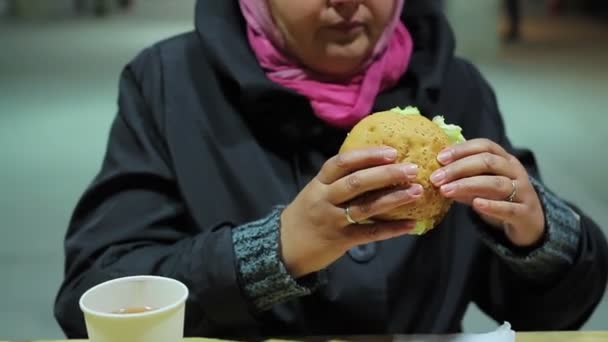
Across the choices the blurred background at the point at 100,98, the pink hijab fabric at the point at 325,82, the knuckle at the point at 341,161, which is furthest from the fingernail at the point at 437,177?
the blurred background at the point at 100,98

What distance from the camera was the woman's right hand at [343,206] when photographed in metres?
0.92

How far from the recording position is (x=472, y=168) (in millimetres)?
972

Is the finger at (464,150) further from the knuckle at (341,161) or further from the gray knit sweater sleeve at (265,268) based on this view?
the gray knit sweater sleeve at (265,268)

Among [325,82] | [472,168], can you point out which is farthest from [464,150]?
[325,82]

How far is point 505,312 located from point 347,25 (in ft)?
1.73

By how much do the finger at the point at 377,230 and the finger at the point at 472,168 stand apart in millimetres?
64

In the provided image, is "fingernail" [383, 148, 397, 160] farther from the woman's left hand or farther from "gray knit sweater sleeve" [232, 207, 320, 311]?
"gray knit sweater sleeve" [232, 207, 320, 311]

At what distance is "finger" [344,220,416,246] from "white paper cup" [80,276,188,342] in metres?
0.22

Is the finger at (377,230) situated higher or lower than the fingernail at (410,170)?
lower

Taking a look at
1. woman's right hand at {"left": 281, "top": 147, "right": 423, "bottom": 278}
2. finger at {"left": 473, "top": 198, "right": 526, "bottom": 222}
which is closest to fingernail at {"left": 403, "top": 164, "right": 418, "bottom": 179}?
woman's right hand at {"left": 281, "top": 147, "right": 423, "bottom": 278}

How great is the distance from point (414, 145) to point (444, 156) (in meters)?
0.04

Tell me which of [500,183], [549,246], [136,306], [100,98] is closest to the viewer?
[136,306]

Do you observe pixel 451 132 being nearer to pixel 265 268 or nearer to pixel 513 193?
pixel 513 193

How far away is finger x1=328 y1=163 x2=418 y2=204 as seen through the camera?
3.00ft
